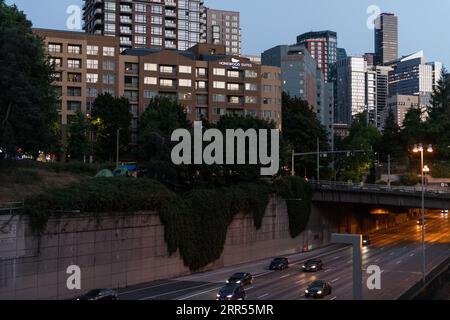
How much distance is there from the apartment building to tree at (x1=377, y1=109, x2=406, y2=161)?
28.4 metres

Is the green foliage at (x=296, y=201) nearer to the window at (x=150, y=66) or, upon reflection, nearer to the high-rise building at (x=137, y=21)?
the window at (x=150, y=66)

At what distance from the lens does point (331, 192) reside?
77312 mm

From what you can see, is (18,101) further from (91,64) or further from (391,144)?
(391,144)

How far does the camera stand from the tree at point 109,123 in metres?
90.2

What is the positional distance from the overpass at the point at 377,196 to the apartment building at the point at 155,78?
77.2 ft

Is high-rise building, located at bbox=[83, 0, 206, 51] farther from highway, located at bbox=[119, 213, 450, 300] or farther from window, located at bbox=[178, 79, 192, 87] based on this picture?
highway, located at bbox=[119, 213, 450, 300]

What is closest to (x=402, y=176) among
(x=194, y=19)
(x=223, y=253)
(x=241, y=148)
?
(x=241, y=148)

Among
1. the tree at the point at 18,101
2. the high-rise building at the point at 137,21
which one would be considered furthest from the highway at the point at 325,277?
the high-rise building at the point at 137,21

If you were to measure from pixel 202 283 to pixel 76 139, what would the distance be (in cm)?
4073

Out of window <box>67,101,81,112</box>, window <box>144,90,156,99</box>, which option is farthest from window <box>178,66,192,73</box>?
window <box>67,101,81,112</box>

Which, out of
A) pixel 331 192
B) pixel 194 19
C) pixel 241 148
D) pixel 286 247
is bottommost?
pixel 286 247

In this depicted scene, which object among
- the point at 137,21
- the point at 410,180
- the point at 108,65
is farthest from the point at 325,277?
the point at 137,21
